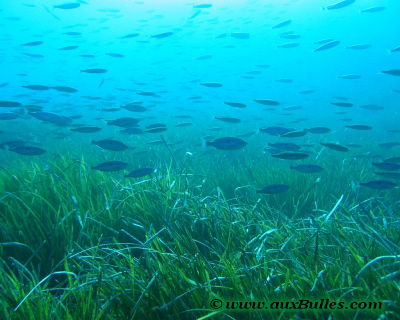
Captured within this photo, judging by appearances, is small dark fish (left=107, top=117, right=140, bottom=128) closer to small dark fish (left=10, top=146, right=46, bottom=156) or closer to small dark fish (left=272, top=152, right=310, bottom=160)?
small dark fish (left=10, top=146, right=46, bottom=156)

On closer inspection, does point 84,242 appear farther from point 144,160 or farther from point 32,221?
point 144,160

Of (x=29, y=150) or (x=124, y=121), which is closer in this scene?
(x=29, y=150)

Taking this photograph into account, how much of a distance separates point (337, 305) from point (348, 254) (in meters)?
0.70

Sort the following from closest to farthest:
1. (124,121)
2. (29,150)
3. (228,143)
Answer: (228,143) → (29,150) → (124,121)

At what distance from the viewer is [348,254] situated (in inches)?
78.6

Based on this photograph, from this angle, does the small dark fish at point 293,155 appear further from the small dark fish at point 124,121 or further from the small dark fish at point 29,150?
the small dark fish at point 29,150

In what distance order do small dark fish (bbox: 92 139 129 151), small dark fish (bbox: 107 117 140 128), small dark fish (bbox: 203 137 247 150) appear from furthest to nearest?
small dark fish (bbox: 107 117 140 128) < small dark fish (bbox: 92 139 129 151) < small dark fish (bbox: 203 137 247 150)

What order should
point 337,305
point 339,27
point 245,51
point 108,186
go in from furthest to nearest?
point 245,51
point 339,27
point 108,186
point 337,305

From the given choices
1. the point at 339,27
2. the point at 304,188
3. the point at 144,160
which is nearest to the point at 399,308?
the point at 304,188

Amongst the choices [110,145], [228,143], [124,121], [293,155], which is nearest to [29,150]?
[110,145]

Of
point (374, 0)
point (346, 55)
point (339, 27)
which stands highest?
point (374, 0)

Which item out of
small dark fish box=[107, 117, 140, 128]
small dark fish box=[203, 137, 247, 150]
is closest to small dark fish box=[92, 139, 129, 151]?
small dark fish box=[107, 117, 140, 128]

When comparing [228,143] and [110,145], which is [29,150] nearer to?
[110,145]

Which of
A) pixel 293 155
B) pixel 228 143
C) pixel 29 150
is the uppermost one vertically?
pixel 29 150
